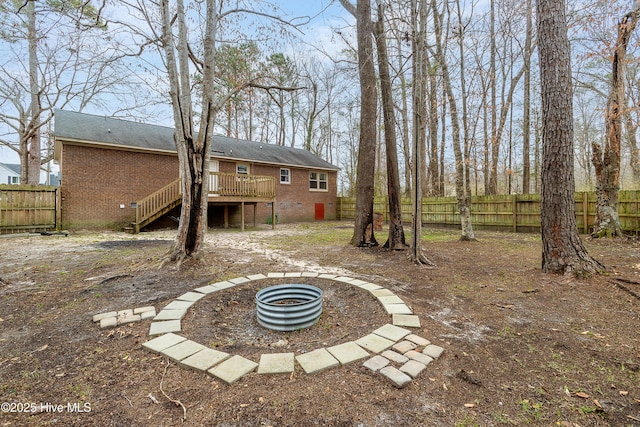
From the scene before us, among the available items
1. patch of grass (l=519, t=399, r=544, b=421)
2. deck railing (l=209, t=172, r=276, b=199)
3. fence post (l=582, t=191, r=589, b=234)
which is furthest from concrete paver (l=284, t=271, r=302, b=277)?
fence post (l=582, t=191, r=589, b=234)

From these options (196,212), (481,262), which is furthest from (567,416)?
(196,212)

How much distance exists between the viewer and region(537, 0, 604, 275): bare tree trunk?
4.09 meters

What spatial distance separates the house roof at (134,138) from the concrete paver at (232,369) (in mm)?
10171

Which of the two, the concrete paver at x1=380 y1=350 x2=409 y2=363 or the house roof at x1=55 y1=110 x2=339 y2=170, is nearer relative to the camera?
the concrete paver at x1=380 y1=350 x2=409 y2=363

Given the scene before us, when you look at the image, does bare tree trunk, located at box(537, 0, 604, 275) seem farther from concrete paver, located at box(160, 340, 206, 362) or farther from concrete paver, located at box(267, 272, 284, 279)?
concrete paver, located at box(160, 340, 206, 362)

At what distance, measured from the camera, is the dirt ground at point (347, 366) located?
158 centimetres

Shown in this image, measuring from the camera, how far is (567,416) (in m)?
1.55

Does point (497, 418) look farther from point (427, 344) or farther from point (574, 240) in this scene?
point (574, 240)

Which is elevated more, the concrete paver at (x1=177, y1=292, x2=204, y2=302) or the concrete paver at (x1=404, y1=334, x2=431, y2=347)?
the concrete paver at (x1=177, y1=292, x2=204, y2=302)

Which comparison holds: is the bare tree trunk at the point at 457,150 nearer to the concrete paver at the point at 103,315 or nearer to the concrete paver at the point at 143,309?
the concrete paver at the point at 143,309

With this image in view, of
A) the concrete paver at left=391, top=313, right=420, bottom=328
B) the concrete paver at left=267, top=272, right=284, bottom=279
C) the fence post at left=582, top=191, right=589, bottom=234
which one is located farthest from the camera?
the fence post at left=582, top=191, right=589, bottom=234

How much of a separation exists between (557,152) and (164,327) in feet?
17.6

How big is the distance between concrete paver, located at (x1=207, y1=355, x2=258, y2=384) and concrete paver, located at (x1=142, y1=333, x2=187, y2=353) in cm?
58

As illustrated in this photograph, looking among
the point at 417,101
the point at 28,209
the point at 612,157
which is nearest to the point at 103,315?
the point at 417,101
